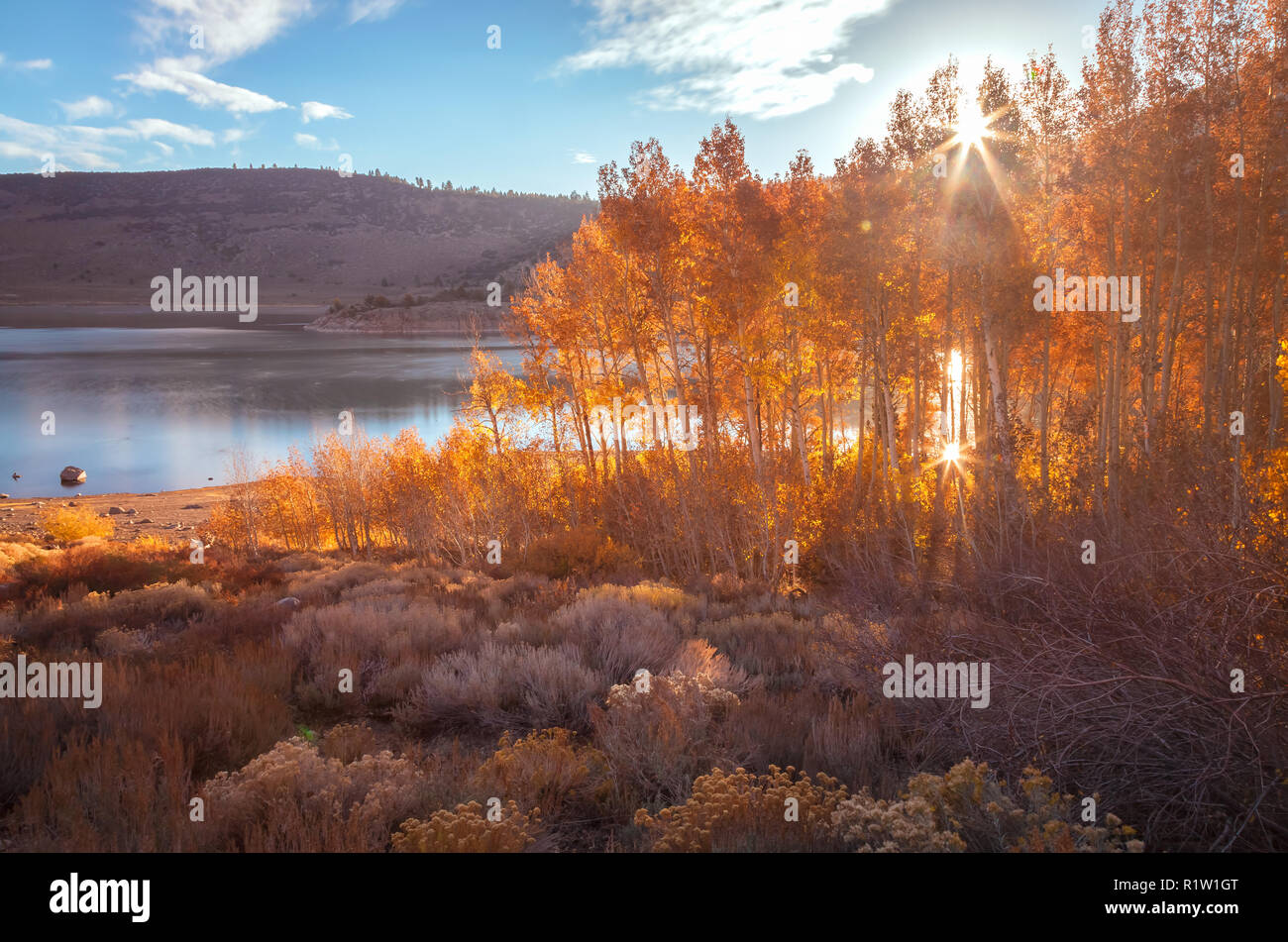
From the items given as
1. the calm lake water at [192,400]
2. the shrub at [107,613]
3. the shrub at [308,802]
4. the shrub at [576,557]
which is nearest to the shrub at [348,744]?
the shrub at [308,802]

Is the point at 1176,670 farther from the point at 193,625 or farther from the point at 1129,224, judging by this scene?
the point at 1129,224

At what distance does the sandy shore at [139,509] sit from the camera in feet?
130

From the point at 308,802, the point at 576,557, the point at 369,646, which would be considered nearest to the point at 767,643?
the point at 369,646

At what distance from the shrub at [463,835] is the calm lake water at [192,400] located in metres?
35.8

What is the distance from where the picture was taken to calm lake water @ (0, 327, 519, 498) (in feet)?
199

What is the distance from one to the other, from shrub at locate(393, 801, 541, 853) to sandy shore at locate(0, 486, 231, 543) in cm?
4084

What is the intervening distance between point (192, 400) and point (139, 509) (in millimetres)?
43027

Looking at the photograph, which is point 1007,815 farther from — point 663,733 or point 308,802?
point 308,802

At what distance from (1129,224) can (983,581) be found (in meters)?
18.5

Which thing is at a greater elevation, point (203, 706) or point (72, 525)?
point (203, 706)

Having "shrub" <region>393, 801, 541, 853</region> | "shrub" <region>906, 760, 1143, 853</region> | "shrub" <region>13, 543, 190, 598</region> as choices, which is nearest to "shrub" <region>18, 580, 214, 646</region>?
"shrub" <region>13, 543, 190, 598</region>

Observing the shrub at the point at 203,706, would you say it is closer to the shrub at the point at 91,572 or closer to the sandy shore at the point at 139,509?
the shrub at the point at 91,572

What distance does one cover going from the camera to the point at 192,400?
82.2 meters
